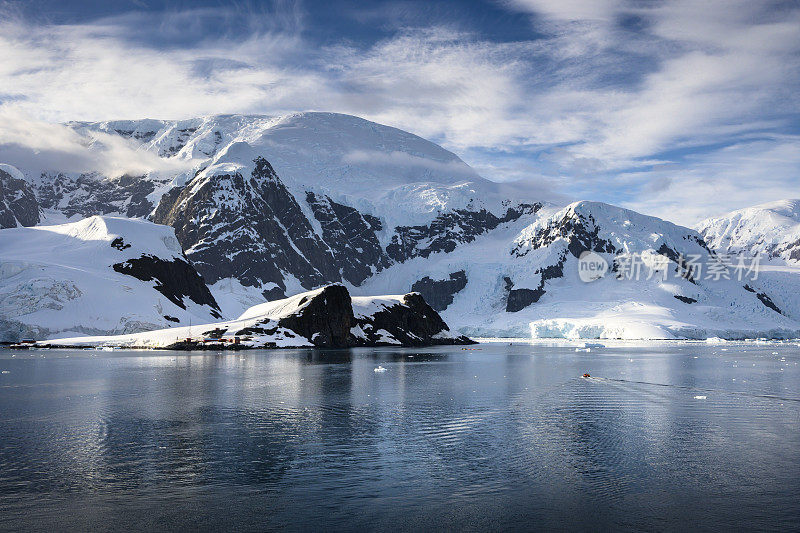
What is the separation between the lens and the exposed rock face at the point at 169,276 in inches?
6978

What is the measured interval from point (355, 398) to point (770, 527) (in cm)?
3226

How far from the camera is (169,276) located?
187 m

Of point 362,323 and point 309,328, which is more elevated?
point 362,323

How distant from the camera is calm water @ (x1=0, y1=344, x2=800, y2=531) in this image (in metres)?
19.5

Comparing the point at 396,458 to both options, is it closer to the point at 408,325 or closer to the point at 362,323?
the point at 362,323

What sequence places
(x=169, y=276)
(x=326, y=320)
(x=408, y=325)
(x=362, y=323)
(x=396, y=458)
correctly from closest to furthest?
(x=396, y=458) → (x=326, y=320) → (x=362, y=323) → (x=408, y=325) → (x=169, y=276)

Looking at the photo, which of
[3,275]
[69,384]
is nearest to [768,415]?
[69,384]

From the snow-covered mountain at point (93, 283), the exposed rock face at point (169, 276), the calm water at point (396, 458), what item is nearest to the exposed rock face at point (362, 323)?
the snow-covered mountain at point (93, 283)

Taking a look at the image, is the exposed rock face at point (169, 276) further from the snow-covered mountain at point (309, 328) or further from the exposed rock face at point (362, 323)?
the exposed rock face at point (362, 323)

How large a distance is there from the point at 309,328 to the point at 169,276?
69.2 metres

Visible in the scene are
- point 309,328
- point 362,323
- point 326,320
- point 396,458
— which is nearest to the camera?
point 396,458

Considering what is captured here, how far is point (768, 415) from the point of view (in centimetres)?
3941

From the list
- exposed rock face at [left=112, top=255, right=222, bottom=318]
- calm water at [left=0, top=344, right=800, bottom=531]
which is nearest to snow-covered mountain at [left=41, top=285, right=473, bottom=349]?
exposed rock face at [left=112, top=255, right=222, bottom=318]

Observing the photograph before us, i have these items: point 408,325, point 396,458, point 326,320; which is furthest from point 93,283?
point 396,458
